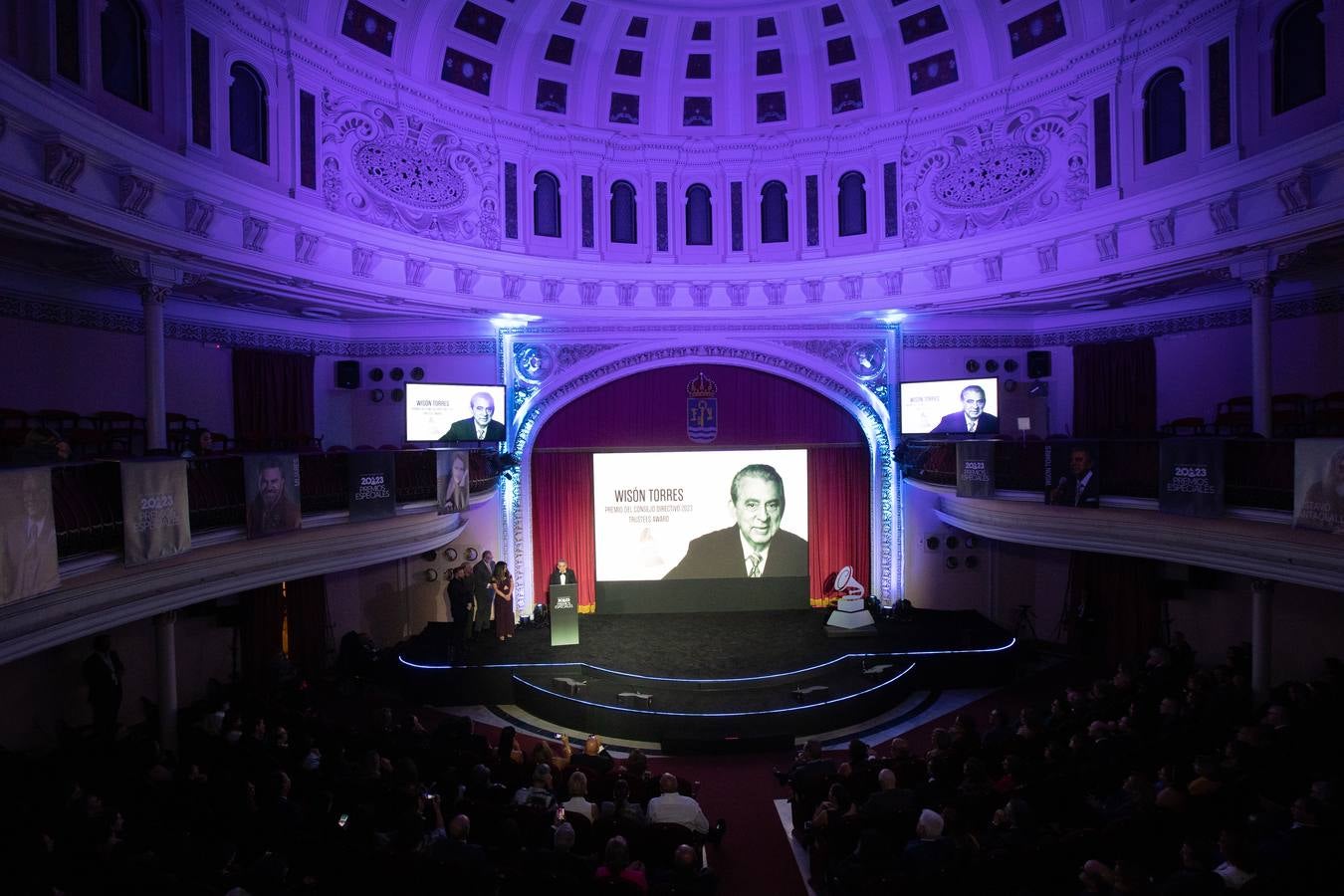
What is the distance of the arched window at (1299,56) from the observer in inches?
400

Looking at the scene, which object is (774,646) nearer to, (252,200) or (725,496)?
(725,496)

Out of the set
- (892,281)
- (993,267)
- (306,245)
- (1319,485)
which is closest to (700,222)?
(892,281)

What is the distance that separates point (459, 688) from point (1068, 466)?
10.7 m

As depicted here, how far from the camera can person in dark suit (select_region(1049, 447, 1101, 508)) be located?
1120 centimetres

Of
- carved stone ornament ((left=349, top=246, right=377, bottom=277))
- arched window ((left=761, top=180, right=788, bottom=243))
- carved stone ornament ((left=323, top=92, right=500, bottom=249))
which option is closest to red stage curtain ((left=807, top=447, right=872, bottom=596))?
arched window ((left=761, top=180, right=788, bottom=243))

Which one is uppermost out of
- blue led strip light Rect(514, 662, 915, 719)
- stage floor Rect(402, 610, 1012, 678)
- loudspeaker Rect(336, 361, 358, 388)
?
loudspeaker Rect(336, 361, 358, 388)

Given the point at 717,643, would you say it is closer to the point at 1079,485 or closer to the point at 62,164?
the point at 1079,485

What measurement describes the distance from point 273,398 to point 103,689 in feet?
20.3

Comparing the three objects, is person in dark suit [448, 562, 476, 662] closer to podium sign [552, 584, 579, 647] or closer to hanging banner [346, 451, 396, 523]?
podium sign [552, 584, 579, 647]

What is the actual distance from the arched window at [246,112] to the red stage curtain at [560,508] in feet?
25.3

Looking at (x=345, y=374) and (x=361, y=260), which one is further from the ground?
(x=361, y=260)

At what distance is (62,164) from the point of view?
26.8 feet

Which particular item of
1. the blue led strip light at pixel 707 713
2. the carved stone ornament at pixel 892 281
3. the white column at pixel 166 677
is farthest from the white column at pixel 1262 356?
the white column at pixel 166 677

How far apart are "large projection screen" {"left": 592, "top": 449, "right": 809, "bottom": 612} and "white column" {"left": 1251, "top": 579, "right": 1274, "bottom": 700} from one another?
323 inches
